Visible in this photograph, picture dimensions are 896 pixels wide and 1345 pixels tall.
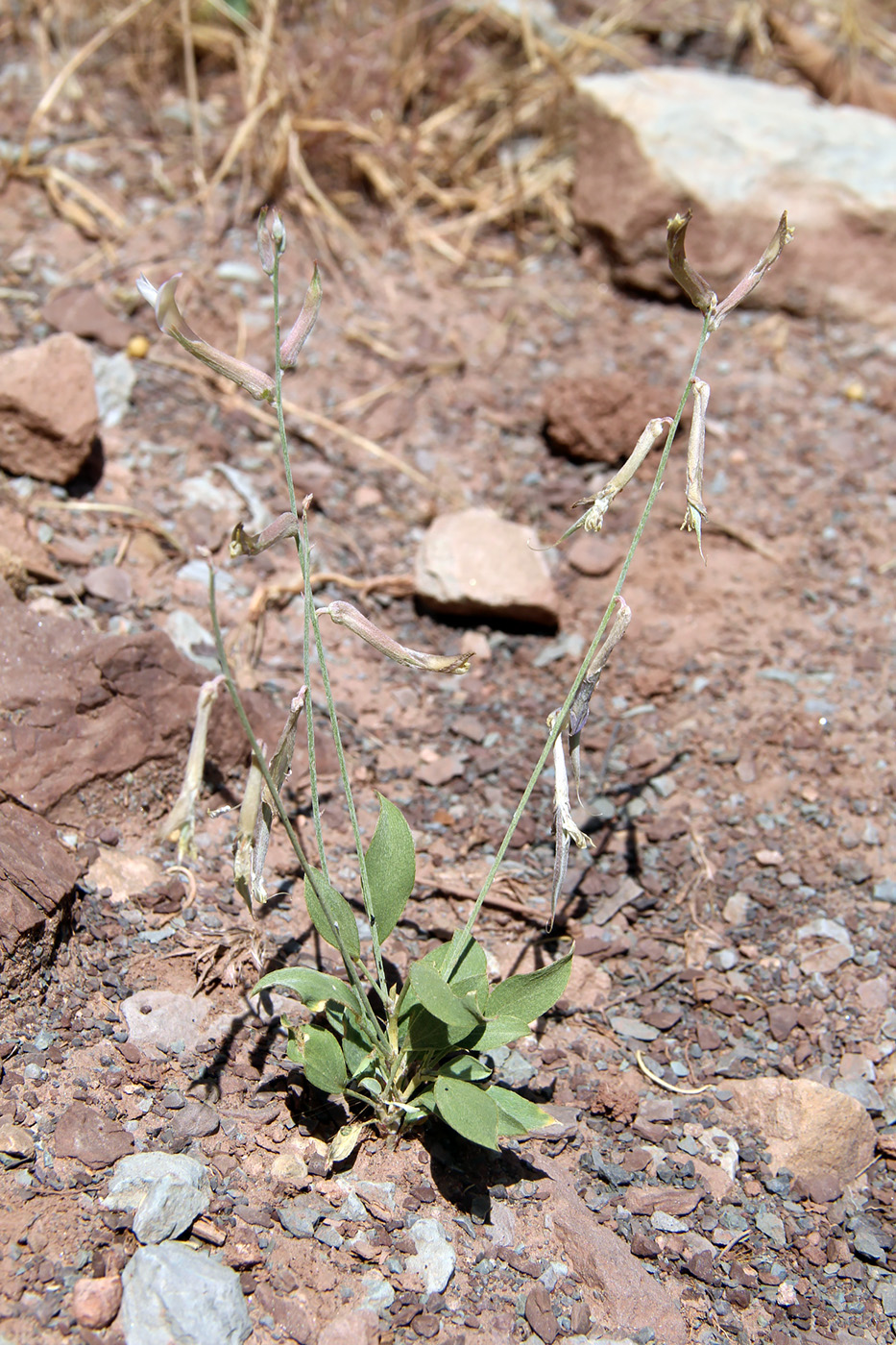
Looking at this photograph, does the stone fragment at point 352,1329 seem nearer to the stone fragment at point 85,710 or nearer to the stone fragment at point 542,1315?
the stone fragment at point 542,1315

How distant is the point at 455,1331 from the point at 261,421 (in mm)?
2515

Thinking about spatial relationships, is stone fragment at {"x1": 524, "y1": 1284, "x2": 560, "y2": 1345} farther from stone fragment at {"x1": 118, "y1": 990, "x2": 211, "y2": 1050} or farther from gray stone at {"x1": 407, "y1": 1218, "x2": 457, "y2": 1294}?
stone fragment at {"x1": 118, "y1": 990, "x2": 211, "y2": 1050}

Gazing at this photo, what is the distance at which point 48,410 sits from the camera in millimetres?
2736

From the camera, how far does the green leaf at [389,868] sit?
1.77 metres

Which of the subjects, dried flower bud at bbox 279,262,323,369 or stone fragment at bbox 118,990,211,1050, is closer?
dried flower bud at bbox 279,262,323,369

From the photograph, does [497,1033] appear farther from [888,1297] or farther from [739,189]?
[739,189]

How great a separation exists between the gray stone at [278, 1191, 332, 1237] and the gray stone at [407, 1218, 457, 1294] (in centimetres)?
15

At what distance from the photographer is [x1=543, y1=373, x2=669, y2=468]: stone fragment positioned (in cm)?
329

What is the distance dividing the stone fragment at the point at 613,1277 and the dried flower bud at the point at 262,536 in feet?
4.03

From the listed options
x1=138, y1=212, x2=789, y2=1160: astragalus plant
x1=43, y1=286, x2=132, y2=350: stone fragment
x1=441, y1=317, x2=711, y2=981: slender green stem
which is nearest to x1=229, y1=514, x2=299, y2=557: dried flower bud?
x1=138, y1=212, x2=789, y2=1160: astragalus plant

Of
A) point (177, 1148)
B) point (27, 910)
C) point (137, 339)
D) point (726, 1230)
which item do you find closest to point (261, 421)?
point (137, 339)

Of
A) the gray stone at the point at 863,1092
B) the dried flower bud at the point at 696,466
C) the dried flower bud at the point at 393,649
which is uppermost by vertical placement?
the dried flower bud at the point at 696,466

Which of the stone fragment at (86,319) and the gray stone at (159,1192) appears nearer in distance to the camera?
the gray stone at (159,1192)

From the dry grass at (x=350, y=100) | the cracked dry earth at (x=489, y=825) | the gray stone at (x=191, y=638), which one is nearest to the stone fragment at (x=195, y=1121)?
the cracked dry earth at (x=489, y=825)
